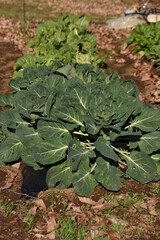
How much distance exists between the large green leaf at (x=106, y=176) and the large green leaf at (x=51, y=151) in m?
0.47

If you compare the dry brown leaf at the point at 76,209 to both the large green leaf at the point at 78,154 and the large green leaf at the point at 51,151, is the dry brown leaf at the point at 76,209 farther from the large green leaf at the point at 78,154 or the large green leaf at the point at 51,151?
the large green leaf at the point at 51,151

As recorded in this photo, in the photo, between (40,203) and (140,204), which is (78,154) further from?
(140,204)

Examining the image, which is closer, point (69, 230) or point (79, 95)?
point (69, 230)

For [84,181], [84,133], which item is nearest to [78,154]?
[84,181]

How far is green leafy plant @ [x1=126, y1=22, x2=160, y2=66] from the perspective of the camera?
34.1ft

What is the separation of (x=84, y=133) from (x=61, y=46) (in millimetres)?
4381

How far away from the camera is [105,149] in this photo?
16.7 feet

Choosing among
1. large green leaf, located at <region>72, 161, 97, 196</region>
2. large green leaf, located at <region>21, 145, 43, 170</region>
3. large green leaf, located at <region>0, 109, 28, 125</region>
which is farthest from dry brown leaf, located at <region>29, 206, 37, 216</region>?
large green leaf, located at <region>0, 109, 28, 125</region>

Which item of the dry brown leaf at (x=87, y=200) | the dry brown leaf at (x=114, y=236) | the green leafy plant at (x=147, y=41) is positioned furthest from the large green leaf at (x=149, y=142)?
the green leafy plant at (x=147, y=41)

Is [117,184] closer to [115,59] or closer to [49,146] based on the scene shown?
[49,146]

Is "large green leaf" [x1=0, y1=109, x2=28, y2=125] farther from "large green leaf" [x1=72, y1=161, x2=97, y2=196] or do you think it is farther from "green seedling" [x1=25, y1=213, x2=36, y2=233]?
"green seedling" [x1=25, y1=213, x2=36, y2=233]

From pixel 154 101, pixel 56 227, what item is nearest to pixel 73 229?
pixel 56 227

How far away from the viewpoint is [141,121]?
561 cm

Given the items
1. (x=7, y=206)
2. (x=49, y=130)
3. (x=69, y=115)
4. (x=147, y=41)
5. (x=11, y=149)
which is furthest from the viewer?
(x=147, y=41)
